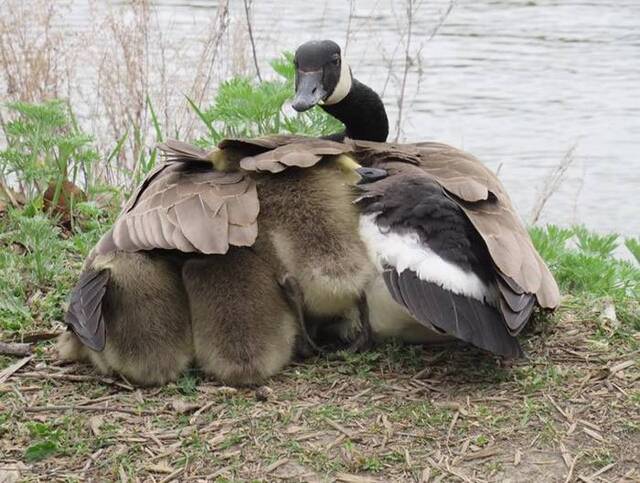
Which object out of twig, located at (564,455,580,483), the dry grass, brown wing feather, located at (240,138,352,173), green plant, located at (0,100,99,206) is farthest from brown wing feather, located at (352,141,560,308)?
the dry grass

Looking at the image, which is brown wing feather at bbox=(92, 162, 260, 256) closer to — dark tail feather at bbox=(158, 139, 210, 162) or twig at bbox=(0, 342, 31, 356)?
dark tail feather at bbox=(158, 139, 210, 162)

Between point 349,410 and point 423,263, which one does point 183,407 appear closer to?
point 349,410

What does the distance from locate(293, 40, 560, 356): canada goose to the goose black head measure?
483 mm

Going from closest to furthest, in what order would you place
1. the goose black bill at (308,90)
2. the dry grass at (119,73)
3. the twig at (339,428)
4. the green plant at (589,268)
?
the twig at (339,428) → the goose black bill at (308,90) → the green plant at (589,268) → the dry grass at (119,73)

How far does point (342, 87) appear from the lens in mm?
4688

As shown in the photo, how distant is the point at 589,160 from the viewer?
8625 millimetres

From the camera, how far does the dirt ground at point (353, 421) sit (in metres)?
2.94

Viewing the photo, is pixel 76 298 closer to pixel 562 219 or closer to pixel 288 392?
pixel 288 392

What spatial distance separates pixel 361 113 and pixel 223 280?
172 cm

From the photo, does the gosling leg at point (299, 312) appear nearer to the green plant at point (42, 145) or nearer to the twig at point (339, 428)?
the twig at point (339, 428)

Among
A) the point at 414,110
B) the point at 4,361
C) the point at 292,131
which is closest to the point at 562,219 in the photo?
the point at 414,110

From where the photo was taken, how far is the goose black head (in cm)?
421

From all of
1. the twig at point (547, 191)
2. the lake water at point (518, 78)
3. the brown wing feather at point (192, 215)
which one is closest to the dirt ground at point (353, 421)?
the brown wing feather at point (192, 215)

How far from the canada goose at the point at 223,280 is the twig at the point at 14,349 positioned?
10.3 inches
